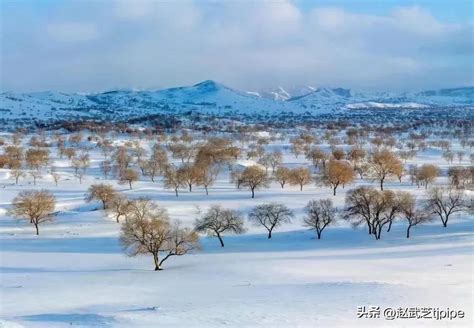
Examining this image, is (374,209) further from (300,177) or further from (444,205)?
(300,177)

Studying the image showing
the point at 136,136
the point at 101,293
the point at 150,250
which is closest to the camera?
the point at 101,293

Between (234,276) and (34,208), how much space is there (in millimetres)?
31359

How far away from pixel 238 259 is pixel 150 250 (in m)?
7.42

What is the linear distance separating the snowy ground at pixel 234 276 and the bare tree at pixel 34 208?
1.13m

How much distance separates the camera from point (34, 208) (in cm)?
6003

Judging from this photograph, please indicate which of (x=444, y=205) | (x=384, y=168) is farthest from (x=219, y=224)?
(x=384, y=168)

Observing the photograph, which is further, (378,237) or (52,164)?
(52,164)

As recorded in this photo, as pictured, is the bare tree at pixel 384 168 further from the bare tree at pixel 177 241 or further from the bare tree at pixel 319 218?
the bare tree at pixel 177 241

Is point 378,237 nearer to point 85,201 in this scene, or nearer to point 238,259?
point 238,259

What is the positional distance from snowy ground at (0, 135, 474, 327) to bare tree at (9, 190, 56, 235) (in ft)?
3.70

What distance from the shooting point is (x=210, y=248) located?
52469mm

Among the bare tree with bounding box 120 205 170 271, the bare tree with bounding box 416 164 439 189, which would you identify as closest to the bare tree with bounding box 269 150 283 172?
the bare tree with bounding box 416 164 439 189

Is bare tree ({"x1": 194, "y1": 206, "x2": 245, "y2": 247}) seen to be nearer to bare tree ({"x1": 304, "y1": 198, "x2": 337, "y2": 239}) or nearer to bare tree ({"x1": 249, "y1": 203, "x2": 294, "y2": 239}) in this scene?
bare tree ({"x1": 249, "y1": 203, "x2": 294, "y2": 239})

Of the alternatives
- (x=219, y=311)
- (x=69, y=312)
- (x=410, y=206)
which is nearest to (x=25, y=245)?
(x=69, y=312)
